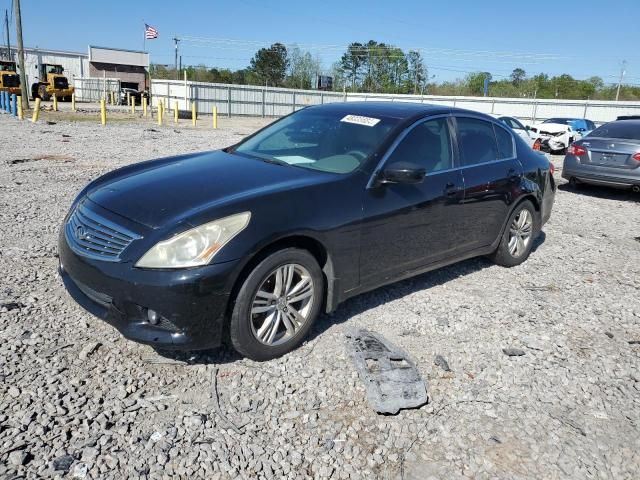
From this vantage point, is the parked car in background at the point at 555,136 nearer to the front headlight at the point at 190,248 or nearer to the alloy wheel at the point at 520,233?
the alloy wheel at the point at 520,233

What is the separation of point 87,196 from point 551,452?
3.31 metres

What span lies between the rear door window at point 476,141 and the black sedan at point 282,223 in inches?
0.7

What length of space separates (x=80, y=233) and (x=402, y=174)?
7.19ft

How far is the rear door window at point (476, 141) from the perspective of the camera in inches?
187

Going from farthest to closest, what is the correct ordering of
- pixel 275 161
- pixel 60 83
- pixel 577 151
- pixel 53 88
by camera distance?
pixel 60 83, pixel 53 88, pixel 577 151, pixel 275 161

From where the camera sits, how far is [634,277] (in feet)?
18.1

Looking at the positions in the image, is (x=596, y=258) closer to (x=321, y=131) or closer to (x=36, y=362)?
(x=321, y=131)

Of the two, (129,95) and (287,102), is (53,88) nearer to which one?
(129,95)

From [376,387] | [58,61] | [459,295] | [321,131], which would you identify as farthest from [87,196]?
[58,61]

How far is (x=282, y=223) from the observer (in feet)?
10.7

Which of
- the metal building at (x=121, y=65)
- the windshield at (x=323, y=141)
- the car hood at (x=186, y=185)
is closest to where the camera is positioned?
the car hood at (x=186, y=185)

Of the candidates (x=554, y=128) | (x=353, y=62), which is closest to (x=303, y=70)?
(x=353, y=62)

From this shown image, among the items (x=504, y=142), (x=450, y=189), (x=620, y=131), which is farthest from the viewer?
(x=620, y=131)

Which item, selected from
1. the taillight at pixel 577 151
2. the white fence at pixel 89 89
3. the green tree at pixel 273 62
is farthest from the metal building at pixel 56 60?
the taillight at pixel 577 151
